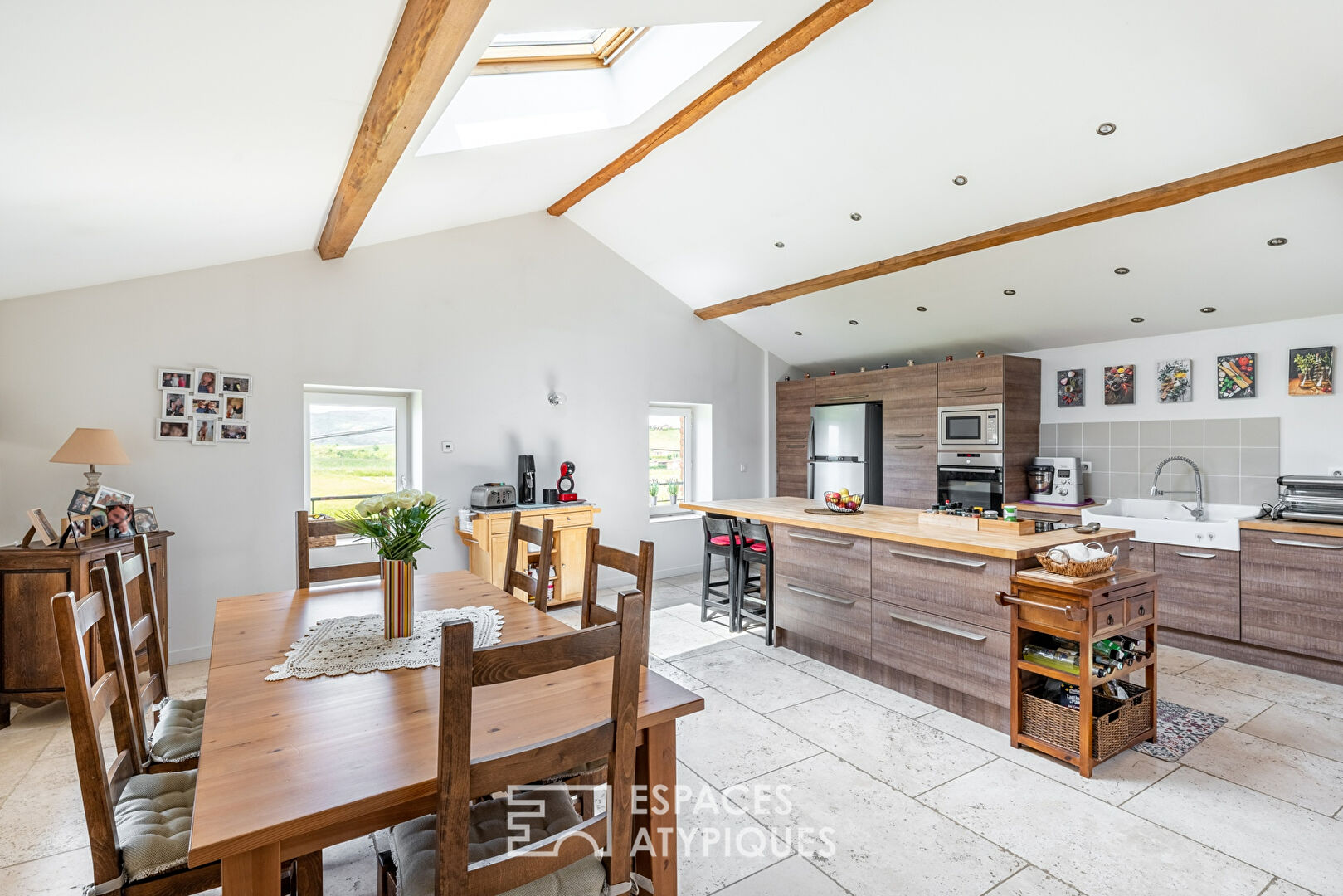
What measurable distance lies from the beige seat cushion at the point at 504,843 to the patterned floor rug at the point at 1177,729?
8.14 feet

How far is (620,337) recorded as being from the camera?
5684 millimetres

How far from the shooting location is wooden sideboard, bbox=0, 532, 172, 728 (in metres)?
2.91

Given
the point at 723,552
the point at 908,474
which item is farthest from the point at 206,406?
the point at 908,474

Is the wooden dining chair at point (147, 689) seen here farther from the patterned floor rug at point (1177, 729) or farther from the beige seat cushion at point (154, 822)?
the patterned floor rug at point (1177, 729)

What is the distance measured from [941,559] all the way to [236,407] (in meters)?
4.10

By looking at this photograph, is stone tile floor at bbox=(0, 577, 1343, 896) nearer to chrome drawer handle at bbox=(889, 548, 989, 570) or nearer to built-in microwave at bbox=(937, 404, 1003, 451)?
chrome drawer handle at bbox=(889, 548, 989, 570)

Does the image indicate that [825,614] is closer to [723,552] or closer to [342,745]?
[723,552]

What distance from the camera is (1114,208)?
3424 millimetres

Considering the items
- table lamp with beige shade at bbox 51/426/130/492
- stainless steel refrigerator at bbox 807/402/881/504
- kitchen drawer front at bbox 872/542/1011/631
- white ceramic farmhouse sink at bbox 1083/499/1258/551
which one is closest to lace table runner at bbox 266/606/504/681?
kitchen drawer front at bbox 872/542/1011/631

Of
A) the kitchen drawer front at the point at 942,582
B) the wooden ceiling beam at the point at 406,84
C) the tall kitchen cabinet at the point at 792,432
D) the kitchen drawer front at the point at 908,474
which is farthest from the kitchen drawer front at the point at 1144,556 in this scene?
the wooden ceiling beam at the point at 406,84

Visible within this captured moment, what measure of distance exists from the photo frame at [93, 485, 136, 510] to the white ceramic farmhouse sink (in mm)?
5637

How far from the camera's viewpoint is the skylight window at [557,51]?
3.16m

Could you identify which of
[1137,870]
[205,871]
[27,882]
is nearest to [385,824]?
[205,871]

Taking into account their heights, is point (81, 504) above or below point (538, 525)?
above
